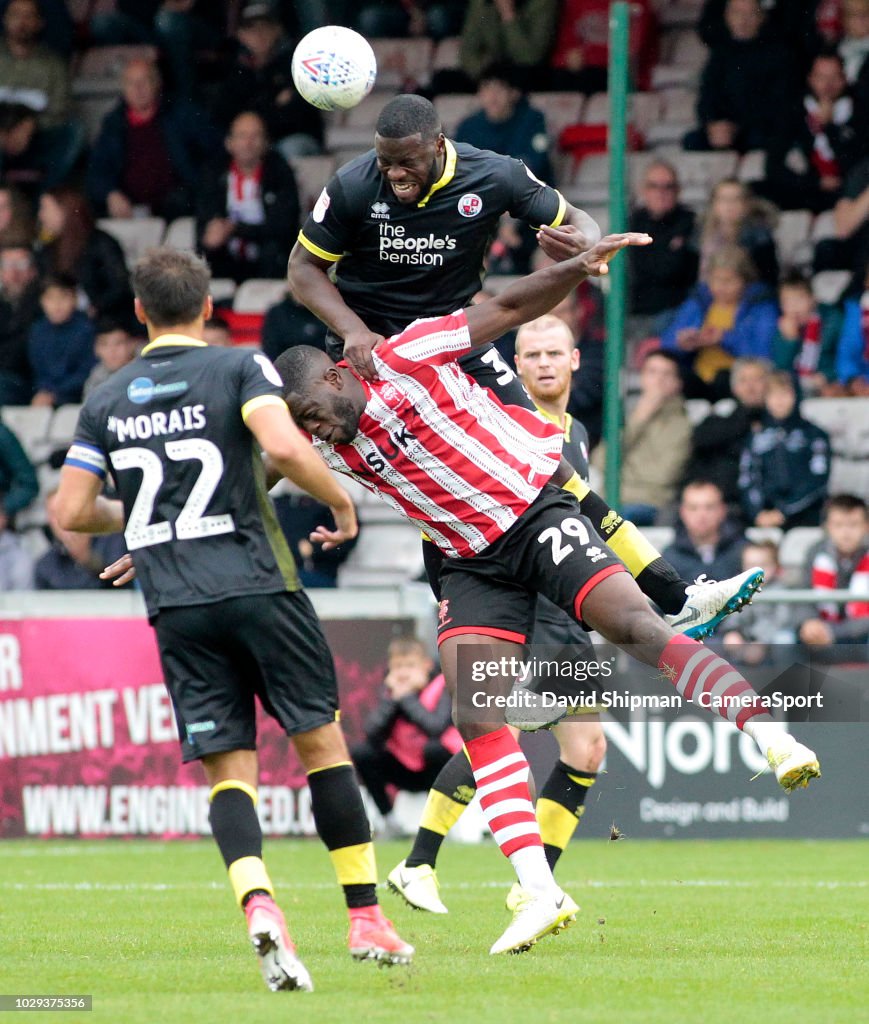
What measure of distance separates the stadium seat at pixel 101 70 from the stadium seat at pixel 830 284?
7077mm

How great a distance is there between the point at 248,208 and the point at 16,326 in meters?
2.26

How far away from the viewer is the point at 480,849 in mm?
11812

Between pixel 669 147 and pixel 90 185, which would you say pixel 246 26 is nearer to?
pixel 90 185

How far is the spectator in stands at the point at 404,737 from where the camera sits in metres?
11.8

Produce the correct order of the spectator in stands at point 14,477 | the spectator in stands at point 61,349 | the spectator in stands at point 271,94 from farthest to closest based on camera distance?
the spectator in stands at point 271,94 < the spectator in stands at point 61,349 < the spectator in stands at point 14,477

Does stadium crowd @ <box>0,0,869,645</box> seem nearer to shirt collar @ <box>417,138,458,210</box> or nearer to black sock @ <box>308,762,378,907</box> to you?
shirt collar @ <box>417,138,458,210</box>

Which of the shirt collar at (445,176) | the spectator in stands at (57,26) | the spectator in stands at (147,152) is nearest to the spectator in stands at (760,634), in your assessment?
the shirt collar at (445,176)

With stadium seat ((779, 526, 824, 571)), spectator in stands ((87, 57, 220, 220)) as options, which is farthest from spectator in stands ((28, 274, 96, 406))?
stadium seat ((779, 526, 824, 571))

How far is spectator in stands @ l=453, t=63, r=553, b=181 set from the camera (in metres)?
15.5

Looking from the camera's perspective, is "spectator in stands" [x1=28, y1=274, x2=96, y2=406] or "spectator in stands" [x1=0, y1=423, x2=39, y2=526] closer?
"spectator in stands" [x1=0, y1=423, x2=39, y2=526]

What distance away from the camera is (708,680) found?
21.1 ft

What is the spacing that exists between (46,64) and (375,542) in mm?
5930

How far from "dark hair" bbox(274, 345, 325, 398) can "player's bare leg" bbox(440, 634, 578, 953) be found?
1.14 m

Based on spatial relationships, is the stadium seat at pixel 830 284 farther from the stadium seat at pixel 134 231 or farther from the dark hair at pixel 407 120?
the dark hair at pixel 407 120
